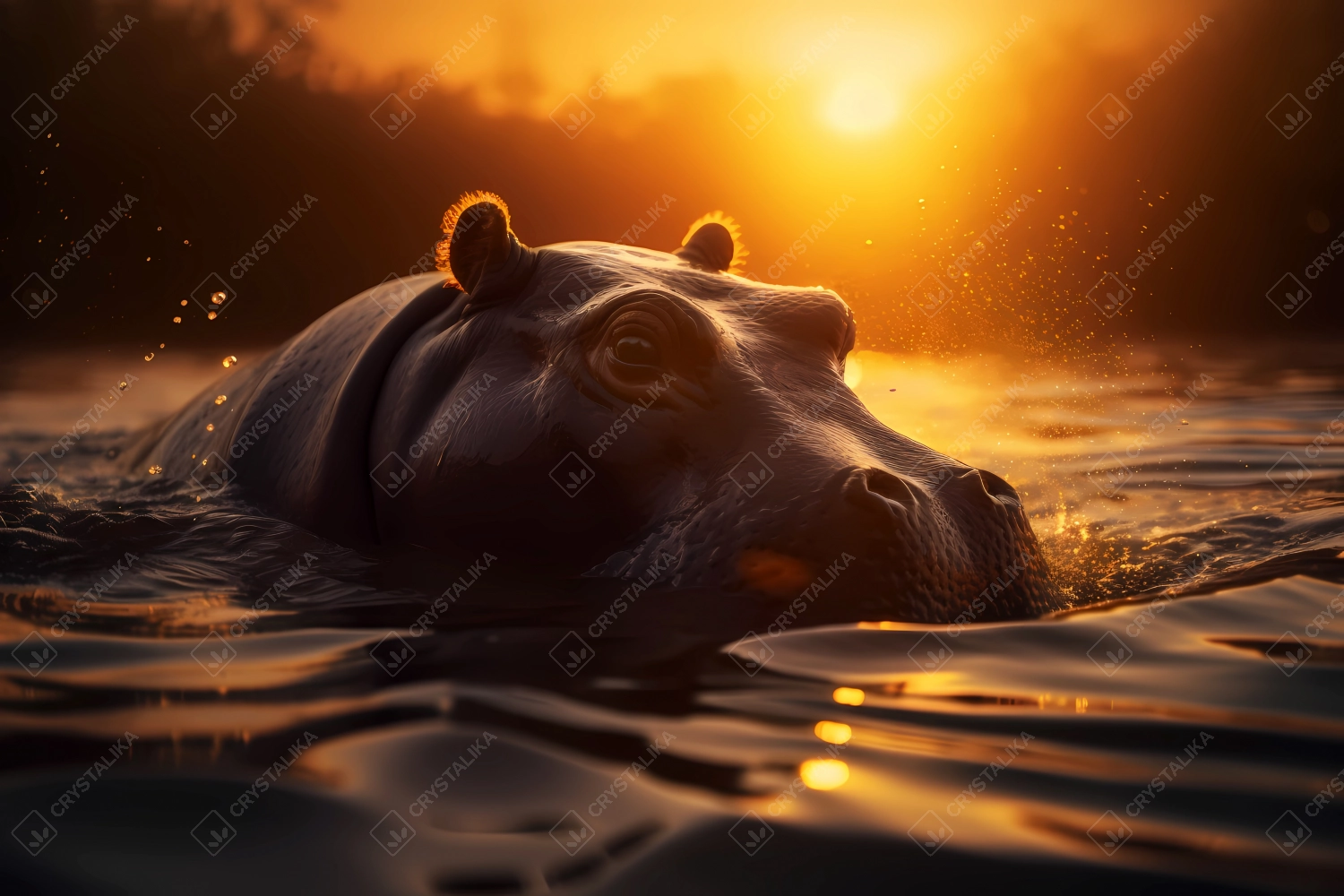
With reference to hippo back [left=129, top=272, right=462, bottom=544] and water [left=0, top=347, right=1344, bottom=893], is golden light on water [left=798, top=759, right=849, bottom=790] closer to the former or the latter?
water [left=0, top=347, right=1344, bottom=893]

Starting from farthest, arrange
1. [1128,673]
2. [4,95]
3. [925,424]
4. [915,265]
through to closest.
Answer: [4,95] → [915,265] → [925,424] → [1128,673]

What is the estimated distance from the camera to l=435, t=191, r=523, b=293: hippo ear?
3.71 metres

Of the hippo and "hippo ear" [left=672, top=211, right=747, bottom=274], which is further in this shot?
"hippo ear" [left=672, top=211, right=747, bottom=274]

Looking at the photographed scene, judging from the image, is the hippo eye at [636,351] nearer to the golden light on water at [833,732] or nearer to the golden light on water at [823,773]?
the golden light on water at [833,732]

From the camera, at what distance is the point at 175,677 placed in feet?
7.68

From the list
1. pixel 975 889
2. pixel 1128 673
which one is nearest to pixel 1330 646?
pixel 1128 673

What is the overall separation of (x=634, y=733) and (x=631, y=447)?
1.29 metres

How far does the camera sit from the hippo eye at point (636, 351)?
126 inches

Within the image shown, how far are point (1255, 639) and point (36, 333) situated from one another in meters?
24.0

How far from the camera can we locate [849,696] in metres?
2.14

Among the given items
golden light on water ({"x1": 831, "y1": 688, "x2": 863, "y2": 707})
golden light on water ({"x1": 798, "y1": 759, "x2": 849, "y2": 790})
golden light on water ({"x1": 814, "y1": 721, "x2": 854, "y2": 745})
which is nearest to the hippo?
golden light on water ({"x1": 831, "y1": 688, "x2": 863, "y2": 707})

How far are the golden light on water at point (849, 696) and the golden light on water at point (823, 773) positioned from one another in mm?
295

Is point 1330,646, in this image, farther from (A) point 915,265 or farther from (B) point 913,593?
(A) point 915,265

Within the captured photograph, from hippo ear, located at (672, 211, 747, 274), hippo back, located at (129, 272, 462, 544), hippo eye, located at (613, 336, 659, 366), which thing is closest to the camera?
hippo eye, located at (613, 336, 659, 366)
